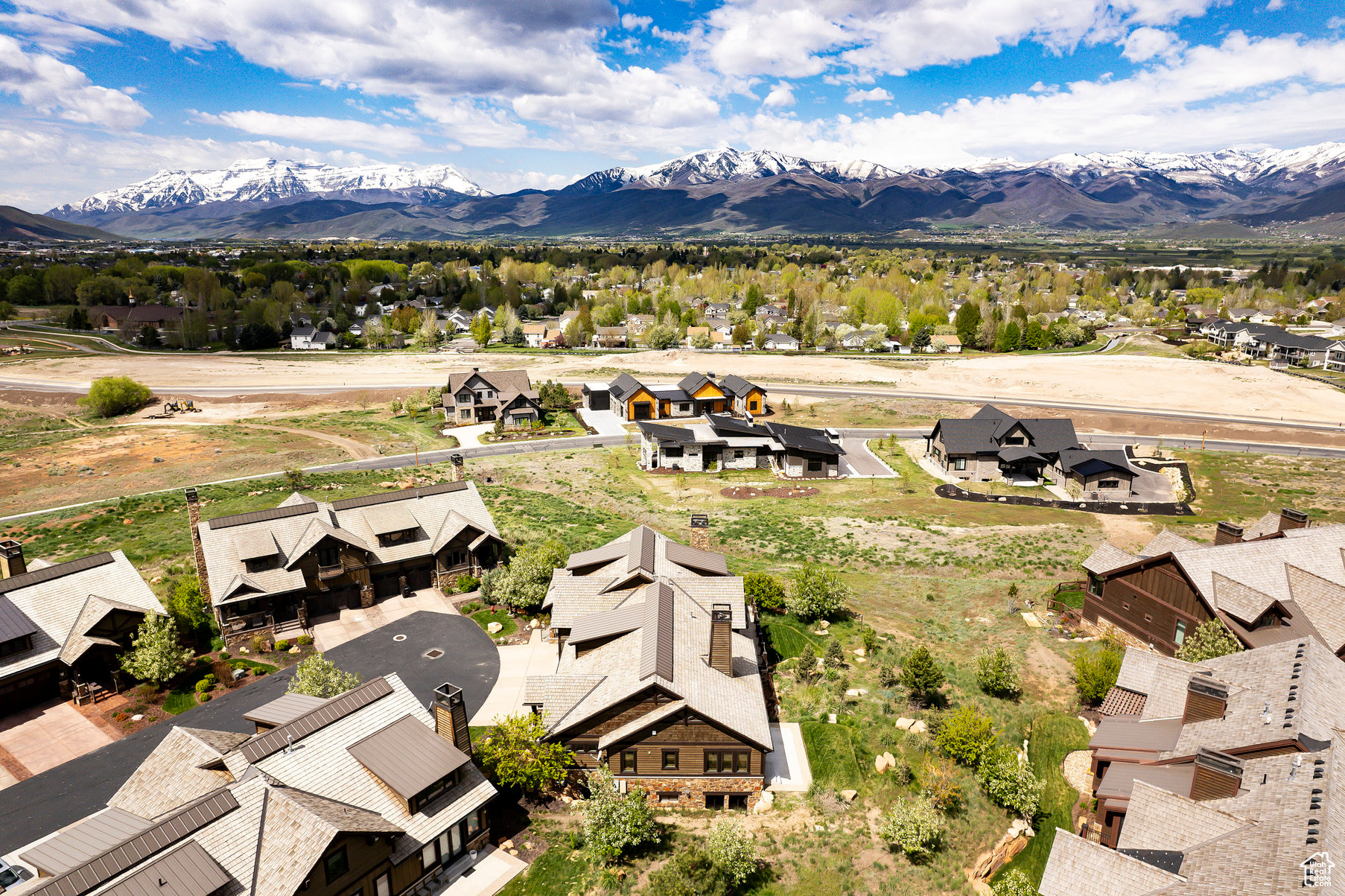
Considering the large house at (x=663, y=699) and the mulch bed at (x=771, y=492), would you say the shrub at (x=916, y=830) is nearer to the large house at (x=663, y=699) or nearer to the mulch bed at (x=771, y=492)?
the large house at (x=663, y=699)

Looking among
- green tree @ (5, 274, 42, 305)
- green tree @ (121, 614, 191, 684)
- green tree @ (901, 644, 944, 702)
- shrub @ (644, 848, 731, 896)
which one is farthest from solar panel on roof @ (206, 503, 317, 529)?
green tree @ (5, 274, 42, 305)

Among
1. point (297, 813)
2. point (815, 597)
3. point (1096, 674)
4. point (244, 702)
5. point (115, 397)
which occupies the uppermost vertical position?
point (297, 813)

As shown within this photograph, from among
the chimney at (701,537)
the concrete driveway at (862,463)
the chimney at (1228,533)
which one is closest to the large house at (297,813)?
the chimney at (701,537)

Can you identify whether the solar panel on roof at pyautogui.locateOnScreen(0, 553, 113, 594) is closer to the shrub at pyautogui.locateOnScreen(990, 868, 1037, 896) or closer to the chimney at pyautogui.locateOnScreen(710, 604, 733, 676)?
the chimney at pyautogui.locateOnScreen(710, 604, 733, 676)

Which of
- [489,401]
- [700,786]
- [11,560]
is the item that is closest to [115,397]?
[489,401]

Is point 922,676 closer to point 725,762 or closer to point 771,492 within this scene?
point 725,762

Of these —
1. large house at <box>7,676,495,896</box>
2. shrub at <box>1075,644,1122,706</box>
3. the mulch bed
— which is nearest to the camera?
large house at <box>7,676,495,896</box>
